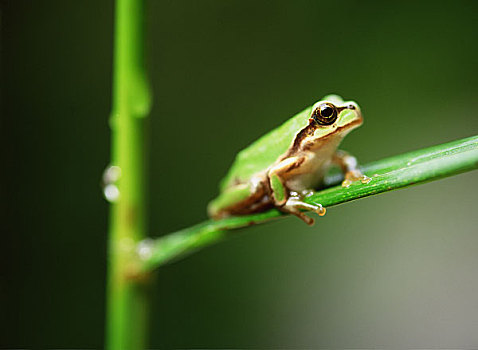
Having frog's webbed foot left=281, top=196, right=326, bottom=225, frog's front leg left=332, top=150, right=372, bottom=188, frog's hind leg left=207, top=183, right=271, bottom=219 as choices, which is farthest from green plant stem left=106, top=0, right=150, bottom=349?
frog's front leg left=332, top=150, right=372, bottom=188

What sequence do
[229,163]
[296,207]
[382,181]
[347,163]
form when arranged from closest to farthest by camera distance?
1. [382,181]
2. [296,207]
3. [347,163]
4. [229,163]

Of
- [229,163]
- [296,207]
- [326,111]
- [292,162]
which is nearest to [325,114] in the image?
[326,111]

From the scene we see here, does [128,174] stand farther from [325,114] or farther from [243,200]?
[325,114]

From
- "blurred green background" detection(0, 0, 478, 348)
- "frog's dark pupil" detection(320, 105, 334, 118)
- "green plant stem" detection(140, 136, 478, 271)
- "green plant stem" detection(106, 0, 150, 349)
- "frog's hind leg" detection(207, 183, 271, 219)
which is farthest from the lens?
"blurred green background" detection(0, 0, 478, 348)

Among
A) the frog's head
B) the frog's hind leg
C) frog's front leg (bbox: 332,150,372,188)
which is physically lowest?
the frog's hind leg

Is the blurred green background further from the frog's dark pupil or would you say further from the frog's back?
the frog's dark pupil

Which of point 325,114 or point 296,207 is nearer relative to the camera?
point 296,207

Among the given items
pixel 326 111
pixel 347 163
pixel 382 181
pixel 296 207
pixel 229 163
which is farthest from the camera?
pixel 229 163
